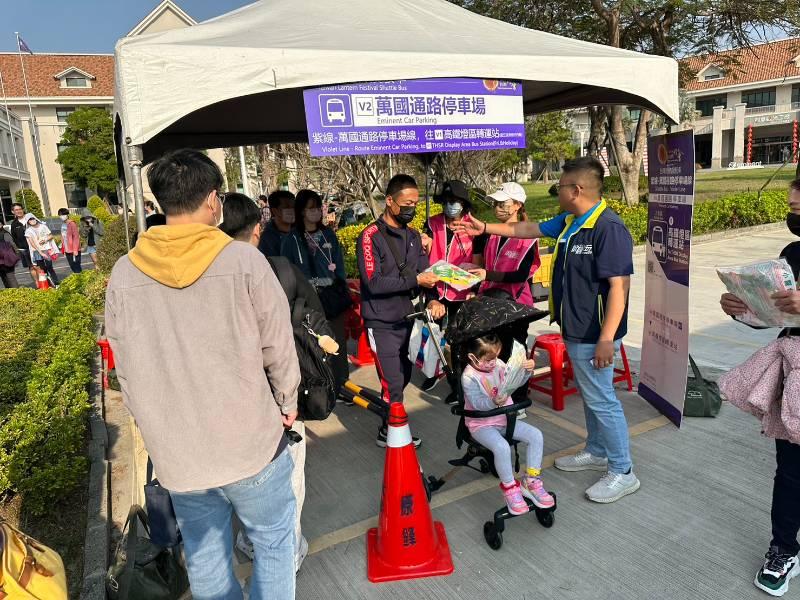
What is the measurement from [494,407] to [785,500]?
1.30 m

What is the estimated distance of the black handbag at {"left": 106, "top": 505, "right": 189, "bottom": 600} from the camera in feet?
7.35

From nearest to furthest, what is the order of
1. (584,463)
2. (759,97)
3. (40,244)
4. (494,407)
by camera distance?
(494,407)
(584,463)
(40,244)
(759,97)

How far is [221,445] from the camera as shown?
1.76 meters

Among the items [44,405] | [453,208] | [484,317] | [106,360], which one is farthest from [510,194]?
[106,360]

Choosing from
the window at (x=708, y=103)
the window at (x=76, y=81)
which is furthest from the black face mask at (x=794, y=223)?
the window at (x=708, y=103)

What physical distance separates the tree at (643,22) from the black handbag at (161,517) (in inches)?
524

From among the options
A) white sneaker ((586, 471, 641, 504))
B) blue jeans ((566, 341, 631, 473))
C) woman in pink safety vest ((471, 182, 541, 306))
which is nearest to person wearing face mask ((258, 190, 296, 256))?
woman in pink safety vest ((471, 182, 541, 306))

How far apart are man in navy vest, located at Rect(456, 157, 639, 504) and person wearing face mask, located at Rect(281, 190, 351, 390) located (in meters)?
1.88

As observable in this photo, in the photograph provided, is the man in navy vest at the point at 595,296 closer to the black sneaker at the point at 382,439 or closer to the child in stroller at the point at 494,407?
the child in stroller at the point at 494,407

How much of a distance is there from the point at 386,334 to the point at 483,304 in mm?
1009

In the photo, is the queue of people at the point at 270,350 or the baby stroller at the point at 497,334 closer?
the queue of people at the point at 270,350

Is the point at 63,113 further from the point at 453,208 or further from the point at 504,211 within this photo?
the point at 504,211

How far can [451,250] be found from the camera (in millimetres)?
4402

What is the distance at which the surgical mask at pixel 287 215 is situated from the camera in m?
4.46
